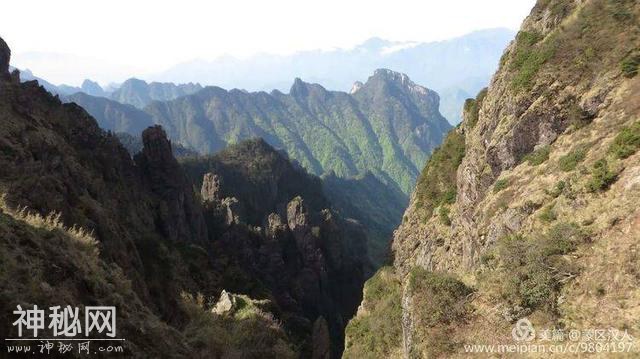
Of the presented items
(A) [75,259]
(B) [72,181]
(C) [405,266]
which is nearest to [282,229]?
(C) [405,266]

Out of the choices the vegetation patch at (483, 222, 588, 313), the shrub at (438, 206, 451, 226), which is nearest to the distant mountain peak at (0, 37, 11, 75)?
the shrub at (438, 206, 451, 226)

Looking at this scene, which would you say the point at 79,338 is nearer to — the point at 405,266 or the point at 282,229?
the point at 405,266

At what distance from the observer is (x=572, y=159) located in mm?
28828

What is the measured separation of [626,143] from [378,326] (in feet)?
84.2

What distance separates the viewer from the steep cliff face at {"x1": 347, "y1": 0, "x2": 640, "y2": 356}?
66.3 feet

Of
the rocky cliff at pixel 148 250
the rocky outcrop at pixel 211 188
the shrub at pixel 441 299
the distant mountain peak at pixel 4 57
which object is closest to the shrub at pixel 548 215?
the shrub at pixel 441 299

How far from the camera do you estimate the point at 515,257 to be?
75.4 feet

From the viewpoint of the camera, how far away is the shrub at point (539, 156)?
113 feet

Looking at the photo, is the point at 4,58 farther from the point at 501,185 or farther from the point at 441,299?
the point at 501,185

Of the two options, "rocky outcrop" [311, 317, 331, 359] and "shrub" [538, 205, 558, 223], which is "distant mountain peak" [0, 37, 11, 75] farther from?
"shrub" [538, 205, 558, 223]

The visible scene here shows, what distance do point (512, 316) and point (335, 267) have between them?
74555mm

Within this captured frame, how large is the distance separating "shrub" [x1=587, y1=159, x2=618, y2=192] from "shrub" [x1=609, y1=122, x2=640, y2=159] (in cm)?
89

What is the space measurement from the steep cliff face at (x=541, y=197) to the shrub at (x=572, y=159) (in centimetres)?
9

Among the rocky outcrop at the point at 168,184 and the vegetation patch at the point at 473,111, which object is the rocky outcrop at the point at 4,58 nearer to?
the rocky outcrop at the point at 168,184
